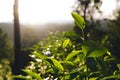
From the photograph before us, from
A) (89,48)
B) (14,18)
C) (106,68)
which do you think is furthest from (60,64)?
(14,18)

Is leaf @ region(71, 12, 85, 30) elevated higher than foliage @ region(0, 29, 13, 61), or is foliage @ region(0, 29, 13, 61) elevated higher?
leaf @ region(71, 12, 85, 30)

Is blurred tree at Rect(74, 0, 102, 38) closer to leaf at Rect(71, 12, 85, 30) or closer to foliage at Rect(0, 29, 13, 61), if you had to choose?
foliage at Rect(0, 29, 13, 61)

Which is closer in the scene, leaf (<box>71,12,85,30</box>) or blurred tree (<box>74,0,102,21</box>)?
leaf (<box>71,12,85,30</box>)

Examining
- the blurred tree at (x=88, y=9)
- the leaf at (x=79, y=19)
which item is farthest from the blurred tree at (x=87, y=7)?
the leaf at (x=79, y=19)

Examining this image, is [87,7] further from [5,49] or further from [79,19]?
[79,19]

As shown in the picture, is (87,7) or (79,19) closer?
(79,19)

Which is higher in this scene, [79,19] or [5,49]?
[79,19]

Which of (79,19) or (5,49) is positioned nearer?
(79,19)

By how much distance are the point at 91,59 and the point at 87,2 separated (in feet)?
98.5

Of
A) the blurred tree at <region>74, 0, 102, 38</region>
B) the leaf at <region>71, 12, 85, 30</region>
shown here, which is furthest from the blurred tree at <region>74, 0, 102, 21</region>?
the leaf at <region>71, 12, 85, 30</region>

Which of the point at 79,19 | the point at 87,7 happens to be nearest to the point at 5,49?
the point at 87,7

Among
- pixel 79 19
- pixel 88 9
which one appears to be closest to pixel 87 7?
pixel 88 9

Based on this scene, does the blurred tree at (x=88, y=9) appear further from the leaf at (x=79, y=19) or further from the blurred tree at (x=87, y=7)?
the leaf at (x=79, y=19)

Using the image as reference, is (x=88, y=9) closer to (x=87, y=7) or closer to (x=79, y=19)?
(x=87, y=7)
